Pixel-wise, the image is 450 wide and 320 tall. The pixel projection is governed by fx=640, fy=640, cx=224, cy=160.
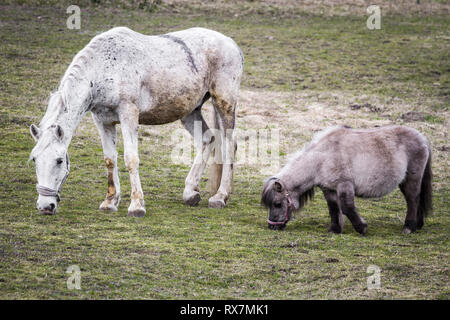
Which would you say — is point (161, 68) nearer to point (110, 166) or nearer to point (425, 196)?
point (110, 166)

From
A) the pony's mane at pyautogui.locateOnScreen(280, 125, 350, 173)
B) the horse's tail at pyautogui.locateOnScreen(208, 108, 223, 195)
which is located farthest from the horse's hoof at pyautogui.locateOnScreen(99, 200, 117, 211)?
the pony's mane at pyautogui.locateOnScreen(280, 125, 350, 173)

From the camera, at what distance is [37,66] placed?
1759 centimetres

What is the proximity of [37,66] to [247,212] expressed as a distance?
10138 mm

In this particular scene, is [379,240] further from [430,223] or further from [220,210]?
[220,210]

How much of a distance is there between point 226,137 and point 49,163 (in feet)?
11.0

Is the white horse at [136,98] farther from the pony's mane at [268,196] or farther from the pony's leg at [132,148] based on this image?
the pony's mane at [268,196]

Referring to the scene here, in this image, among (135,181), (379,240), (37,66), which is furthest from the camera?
(37,66)

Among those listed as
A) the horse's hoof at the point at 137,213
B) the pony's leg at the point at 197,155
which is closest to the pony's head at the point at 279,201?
the horse's hoof at the point at 137,213

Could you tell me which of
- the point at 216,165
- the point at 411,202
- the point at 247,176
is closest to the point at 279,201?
the point at 411,202

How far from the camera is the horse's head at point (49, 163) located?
772 centimetres

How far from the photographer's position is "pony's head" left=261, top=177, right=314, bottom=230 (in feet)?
27.8

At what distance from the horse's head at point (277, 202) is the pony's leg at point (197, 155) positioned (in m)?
1.81

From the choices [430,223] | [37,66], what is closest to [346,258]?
[430,223]

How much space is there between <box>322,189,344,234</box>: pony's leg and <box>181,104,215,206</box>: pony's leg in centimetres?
238
